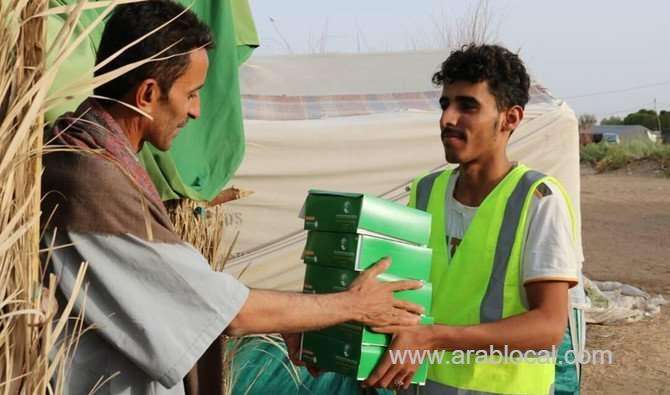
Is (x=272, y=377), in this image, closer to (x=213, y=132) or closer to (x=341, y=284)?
(x=213, y=132)

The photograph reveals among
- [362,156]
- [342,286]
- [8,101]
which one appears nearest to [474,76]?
[342,286]

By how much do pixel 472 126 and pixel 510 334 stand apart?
0.59m

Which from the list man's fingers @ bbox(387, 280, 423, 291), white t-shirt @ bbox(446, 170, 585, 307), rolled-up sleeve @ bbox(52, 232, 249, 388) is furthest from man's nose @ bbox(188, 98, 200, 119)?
white t-shirt @ bbox(446, 170, 585, 307)

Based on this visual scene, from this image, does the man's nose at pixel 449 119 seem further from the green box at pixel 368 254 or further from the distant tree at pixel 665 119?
the distant tree at pixel 665 119

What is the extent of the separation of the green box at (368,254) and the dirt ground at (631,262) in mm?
3989

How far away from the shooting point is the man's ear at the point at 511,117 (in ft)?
8.05

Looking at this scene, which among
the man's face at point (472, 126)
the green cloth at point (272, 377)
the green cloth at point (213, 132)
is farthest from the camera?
the green cloth at point (272, 377)

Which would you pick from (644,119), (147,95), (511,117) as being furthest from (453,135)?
(644,119)

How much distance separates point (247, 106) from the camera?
21.5 ft

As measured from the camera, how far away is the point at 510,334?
2.16m

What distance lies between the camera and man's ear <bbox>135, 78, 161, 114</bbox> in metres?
1.73

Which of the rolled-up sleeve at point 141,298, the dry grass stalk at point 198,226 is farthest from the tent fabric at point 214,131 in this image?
the rolled-up sleeve at point 141,298

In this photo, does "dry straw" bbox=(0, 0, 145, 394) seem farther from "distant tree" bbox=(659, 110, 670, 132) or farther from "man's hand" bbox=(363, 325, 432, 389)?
"distant tree" bbox=(659, 110, 670, 132)

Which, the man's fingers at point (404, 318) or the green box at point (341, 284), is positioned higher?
the green box at point (341, 284)
